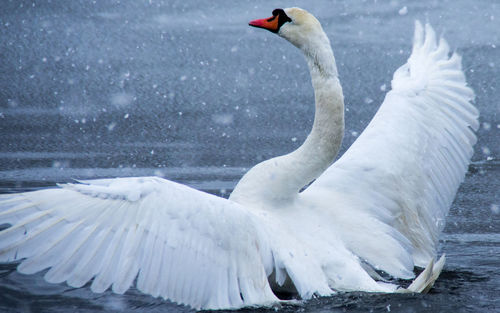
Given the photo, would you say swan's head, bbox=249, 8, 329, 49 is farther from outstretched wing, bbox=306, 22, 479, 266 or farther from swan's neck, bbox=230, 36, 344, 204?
outstretched wing, bbox=306, 22, 479, 266

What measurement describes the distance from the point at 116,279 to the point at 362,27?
252 inches

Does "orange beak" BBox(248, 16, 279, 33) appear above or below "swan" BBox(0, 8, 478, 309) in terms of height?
above

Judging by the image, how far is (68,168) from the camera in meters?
6.63

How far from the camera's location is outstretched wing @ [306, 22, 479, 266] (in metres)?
4.82

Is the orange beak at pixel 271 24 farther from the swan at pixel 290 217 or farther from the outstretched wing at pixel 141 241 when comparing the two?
the outstretched wing at pixel 141 241

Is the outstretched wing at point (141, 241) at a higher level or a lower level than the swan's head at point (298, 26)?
lower

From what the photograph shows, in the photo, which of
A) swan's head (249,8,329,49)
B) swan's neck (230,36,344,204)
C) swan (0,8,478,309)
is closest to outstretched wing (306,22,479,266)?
swan (0,8,478,309)

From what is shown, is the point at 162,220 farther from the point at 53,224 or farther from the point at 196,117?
the point at 196,117

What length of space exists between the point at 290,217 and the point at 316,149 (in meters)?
0.41

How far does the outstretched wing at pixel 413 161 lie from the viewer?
4.82 m

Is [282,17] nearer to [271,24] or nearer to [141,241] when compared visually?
[271,24]

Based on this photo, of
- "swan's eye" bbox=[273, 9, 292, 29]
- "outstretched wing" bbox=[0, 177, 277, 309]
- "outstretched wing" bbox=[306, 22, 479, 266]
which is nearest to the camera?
"outstretched wing" bbox=[0, 177, 277, 309]

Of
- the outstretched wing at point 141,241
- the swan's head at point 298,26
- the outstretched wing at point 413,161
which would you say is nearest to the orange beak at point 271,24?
the swan's head at point 298,26

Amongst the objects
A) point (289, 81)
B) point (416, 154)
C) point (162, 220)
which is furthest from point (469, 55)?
point (162, 220)
